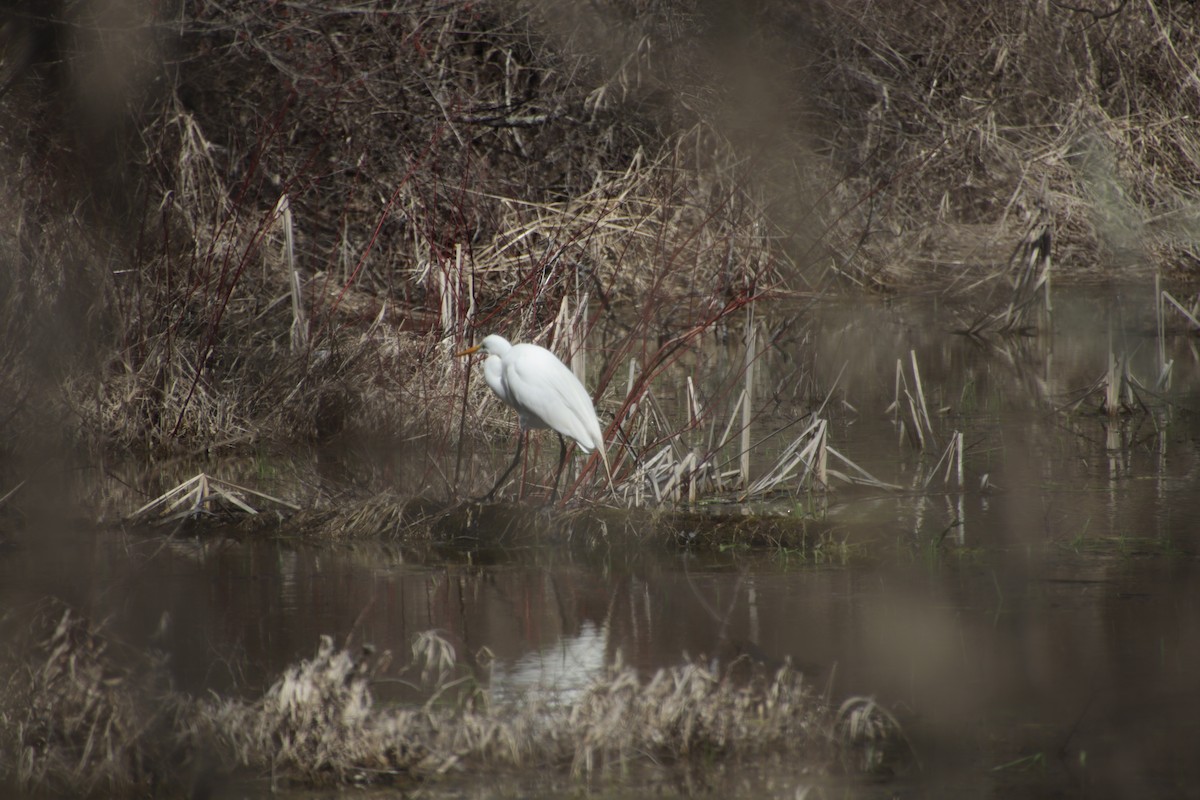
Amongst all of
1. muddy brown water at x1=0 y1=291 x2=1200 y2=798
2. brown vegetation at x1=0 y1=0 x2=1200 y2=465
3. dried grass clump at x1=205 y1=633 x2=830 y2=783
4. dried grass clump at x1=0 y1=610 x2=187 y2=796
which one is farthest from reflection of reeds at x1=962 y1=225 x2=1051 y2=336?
Answer: dried grass clump at x1=0 y1=610 x2=187 y2=796

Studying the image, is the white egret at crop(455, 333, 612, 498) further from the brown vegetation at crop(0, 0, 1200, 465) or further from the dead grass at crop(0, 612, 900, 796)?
the dead grass at crop(0, 612, 900, 796)

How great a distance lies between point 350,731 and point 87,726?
0.66 meters

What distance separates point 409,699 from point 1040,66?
43.2ft

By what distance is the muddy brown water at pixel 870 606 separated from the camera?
3609 millimetres

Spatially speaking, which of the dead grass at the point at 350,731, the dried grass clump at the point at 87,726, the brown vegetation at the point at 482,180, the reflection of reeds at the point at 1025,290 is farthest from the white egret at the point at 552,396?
the reflection of reeds at the point at 1025,290

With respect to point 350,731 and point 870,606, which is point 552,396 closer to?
point 870,606

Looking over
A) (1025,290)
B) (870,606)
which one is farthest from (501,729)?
(1025,290)

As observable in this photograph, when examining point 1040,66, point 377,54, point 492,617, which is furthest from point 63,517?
point 1040,66

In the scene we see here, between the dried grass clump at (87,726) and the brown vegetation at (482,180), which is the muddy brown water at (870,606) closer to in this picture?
the dried grass clump at (87,726)

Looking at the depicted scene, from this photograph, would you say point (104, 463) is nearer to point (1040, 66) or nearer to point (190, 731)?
point (190, 731)

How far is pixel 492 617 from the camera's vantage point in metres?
4.80

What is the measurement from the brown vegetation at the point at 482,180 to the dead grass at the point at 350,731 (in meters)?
1.36

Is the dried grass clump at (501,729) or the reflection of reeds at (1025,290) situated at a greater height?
the reflection of reeds at (1025,290)

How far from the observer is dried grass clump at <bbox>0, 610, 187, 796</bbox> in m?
3.36
